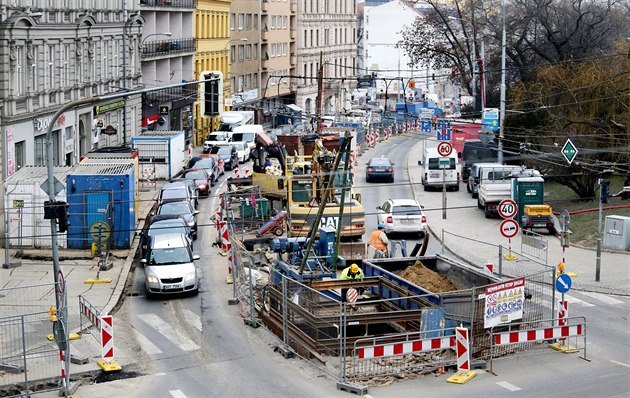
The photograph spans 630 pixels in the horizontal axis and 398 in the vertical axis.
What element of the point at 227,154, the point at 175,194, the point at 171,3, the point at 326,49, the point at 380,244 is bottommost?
the point at 380,244

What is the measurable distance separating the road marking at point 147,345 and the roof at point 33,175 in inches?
451

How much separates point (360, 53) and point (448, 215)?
121m

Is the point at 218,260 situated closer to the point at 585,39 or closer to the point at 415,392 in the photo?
the point at 415,392

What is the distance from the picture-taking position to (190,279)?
1231 inches

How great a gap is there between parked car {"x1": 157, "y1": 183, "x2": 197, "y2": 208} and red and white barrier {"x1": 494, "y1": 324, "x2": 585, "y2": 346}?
19263 mm

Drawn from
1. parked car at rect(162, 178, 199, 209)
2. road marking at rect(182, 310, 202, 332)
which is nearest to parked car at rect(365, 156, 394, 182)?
parked car at rect(162, 178, 199, 209)

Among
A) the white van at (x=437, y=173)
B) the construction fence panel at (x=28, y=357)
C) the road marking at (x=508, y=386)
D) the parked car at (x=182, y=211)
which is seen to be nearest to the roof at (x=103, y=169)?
the parked car at (x=182, y=211)

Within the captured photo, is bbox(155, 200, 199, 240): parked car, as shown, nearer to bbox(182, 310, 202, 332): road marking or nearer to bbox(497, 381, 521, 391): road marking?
bbox(182, 310, 202, 332): road marking

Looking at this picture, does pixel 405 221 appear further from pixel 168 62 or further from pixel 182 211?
pixel 168 62

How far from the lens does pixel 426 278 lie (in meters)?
27.6

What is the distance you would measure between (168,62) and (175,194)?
33.4 metres

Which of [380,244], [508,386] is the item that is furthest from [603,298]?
[508,386]

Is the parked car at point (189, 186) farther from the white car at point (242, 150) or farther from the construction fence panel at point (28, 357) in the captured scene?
the white car at point (242, 150)

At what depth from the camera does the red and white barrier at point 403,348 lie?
22.6 meters
